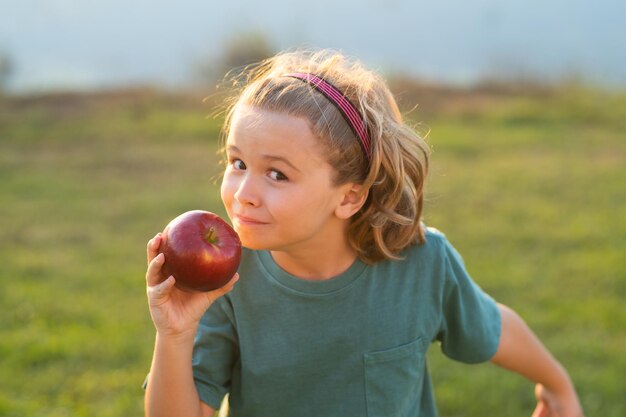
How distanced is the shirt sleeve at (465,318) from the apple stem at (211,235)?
623 millimetres

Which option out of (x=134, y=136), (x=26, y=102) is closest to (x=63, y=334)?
(x=134, y=136)

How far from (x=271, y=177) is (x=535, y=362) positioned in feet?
3.14

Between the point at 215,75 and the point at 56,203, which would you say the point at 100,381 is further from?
the point at 215,75

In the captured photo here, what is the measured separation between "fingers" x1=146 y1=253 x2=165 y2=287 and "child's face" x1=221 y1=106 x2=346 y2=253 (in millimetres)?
185

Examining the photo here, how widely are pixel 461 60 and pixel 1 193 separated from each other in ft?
29.8

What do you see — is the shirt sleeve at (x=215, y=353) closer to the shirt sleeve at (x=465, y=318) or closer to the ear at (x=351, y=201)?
the ear at (x=351, y=201)

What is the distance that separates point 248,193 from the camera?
1.92 meters

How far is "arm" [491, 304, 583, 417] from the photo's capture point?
2379 mm

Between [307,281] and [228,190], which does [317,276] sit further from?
[228,190]

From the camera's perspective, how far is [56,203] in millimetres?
6922

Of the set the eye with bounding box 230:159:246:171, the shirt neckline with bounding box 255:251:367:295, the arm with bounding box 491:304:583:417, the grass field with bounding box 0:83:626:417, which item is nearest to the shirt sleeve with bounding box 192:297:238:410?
the shirt neckline with bounding box 255:251:367:295

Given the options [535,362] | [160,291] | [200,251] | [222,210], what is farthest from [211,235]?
[222,210]

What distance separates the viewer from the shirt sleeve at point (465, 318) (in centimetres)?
225

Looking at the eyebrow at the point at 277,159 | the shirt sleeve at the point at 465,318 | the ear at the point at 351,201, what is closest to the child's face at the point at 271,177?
the eyebrow at the point at 277,159
